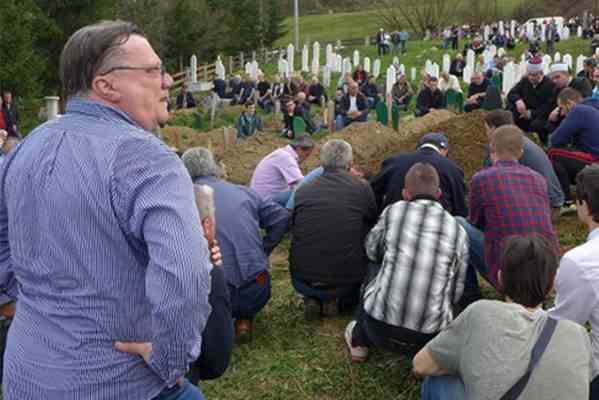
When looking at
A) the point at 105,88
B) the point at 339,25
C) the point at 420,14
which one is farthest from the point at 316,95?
the point at 339,25

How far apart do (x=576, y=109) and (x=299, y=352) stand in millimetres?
3748

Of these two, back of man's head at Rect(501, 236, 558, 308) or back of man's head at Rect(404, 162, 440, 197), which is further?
back of man's head at Rect(404, 162, 440, 197)

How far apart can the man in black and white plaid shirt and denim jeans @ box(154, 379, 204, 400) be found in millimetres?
1996

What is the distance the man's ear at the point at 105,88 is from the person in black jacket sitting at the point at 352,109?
49.6 feet

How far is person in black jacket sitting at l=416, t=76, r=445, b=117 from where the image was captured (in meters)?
15.8

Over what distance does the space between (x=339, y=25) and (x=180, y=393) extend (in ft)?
230

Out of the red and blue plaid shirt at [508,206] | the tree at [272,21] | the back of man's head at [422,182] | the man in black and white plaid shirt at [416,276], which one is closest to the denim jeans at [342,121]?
the red and blue plaid shirt at [508,206]

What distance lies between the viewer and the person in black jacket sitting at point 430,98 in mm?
15789

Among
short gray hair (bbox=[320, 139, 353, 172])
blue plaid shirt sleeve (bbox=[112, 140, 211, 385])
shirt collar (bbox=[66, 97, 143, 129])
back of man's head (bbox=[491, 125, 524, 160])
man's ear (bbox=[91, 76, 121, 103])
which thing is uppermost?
A: man's ear (bbox=[91, 76, 121, 103])

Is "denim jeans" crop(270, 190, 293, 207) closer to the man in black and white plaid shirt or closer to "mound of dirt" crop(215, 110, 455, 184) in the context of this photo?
the man in black and white plaid shirt

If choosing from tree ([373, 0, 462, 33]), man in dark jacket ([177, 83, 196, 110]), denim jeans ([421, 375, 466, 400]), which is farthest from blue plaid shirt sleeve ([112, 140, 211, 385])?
tree ([373, 0, 462, 33])

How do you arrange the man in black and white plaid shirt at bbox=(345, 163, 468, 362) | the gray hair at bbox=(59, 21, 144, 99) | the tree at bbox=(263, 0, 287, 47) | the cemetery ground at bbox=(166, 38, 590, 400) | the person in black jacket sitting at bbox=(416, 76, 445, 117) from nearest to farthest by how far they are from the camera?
the gray hair at bbox=(59, 21, 144, 99) < the man in black and white plaid shirt at bbox=(345, 163, 468, 362) < the cemetery ground at bbox=(166, 38, 590, 400) < the person in black jacket sitting at bbox=(416, 76, 445, 117) < the tree at bbox=(263, 0, 287, 47)

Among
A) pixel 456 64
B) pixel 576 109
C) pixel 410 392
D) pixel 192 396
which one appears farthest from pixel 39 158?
pixel 456 64

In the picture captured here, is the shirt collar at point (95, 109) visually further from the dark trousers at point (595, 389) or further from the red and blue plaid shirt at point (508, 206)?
the red and blue plaid shirt at point (508, 206)
